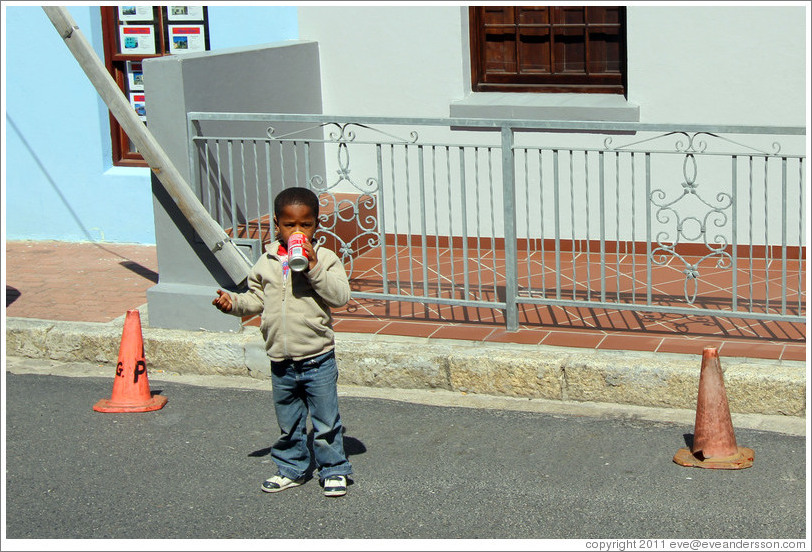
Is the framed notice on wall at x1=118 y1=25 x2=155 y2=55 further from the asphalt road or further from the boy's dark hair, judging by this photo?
the boy's dark hair

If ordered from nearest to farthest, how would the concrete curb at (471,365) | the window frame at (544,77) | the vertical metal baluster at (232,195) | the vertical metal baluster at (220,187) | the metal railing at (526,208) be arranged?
the concrete curb at (471,365), the metal railing at (526,208), the vertical metal baluster at (232,195), the vertical metal baluster at (220,187), the window frame at (544,77)

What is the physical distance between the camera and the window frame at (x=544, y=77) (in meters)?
8.53

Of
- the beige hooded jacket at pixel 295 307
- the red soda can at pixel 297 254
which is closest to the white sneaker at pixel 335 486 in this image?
the beige hooded jacket at pixel 295 307

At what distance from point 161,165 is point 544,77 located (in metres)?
3.30

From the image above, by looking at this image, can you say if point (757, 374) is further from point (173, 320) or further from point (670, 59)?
point (173, 320)

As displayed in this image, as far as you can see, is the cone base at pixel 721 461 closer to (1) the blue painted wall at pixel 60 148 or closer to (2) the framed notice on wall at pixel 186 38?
(1) the blue painted wall at pixel 60 148

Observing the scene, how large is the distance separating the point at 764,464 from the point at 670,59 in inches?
152

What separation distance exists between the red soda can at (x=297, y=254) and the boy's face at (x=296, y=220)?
139mm

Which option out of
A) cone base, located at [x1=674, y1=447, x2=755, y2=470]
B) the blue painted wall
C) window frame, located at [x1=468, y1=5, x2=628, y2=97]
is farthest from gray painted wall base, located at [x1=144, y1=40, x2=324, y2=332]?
cone base, located at [x1=674, y1=447, x2=755, y2=470]

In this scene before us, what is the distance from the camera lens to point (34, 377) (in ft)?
23.0

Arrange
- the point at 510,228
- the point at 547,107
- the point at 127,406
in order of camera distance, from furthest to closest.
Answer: the point at 547,107
the point at 510,228
the point at 127,406

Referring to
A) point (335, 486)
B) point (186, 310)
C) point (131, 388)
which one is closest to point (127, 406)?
point (131, 388)

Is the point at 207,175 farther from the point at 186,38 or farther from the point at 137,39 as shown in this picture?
the point at 137,39

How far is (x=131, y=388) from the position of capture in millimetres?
6383
